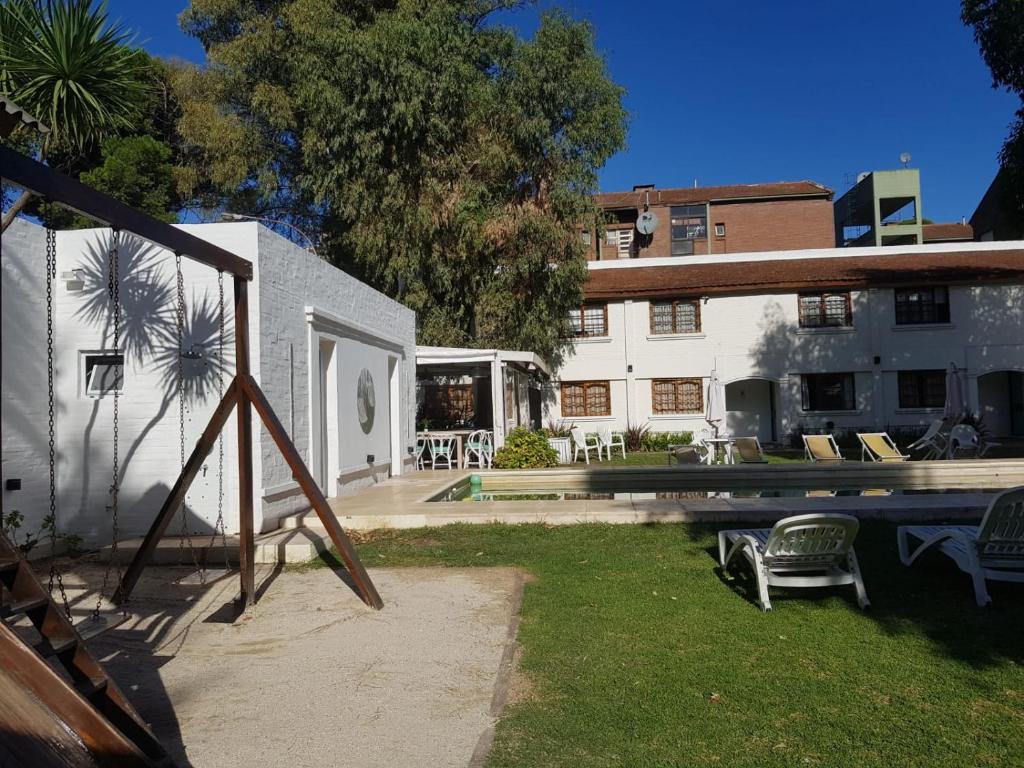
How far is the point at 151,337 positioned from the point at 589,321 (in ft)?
60.4

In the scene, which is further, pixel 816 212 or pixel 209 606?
pixel 816 212

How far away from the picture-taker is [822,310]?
25031 mm

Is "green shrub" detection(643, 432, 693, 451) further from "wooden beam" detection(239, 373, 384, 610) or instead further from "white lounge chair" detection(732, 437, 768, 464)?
"wooden beam" detection(239, 373, 384, 610)

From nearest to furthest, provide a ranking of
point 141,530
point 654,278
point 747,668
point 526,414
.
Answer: point 747,668, point 141,530, point 526,414, point 654,278

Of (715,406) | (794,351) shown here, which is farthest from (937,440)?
(794,351)

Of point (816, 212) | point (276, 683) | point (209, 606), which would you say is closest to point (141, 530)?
point (209, 606)

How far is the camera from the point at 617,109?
875 inches

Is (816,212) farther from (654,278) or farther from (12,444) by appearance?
(12,444)

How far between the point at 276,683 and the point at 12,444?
530 cm

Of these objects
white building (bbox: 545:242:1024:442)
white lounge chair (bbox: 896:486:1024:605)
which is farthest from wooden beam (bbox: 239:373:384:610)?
white building (bbox: 545:242:1024:442)

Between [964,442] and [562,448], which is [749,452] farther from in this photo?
[964,442]

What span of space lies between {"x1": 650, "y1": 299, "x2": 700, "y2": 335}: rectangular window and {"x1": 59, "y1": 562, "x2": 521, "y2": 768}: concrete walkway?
1904cm

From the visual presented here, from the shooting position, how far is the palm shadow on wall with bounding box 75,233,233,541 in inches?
353

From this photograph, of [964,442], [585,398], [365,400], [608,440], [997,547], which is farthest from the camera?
[585,398]
